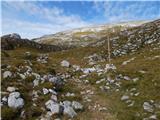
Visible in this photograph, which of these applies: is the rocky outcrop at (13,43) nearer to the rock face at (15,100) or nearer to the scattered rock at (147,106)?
the rock face at (15,100)

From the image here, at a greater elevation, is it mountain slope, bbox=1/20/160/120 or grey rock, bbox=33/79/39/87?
grey rock, bbox=33/79/39/87

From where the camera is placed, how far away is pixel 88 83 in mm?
30016

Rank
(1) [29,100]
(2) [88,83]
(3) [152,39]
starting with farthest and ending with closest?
(3) [152,39], (2) [88,83], (1) [29,100]

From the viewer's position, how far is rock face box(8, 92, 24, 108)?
21.7m

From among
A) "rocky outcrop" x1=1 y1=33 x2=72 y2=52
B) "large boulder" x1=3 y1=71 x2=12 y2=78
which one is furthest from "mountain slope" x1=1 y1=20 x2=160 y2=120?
"rocky outcrop" x1=1 y1=33 x2=72 y2=52

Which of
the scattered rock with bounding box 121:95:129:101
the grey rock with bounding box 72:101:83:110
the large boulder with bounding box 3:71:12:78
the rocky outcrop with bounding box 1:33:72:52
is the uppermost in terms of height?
the large boulder with bounding box 3:71:12:78

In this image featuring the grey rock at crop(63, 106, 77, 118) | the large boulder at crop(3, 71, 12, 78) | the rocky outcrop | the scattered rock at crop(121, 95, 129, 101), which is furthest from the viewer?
the rocky outcrop

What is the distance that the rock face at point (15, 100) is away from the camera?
21.7m

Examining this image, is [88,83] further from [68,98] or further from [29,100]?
[29,100]

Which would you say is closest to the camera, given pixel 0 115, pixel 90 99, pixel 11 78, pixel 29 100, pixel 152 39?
pixel 0 115

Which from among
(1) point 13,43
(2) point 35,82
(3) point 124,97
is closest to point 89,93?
(3) point 124,97

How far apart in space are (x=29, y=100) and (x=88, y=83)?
823cm

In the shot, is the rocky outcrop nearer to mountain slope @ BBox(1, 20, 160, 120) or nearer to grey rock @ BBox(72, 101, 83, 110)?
mountain slope @ BBox(1, 20, 160, 120)

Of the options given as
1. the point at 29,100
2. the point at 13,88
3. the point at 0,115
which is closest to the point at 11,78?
the point at 13,88
